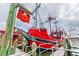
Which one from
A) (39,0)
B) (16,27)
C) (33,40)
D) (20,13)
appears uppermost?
(39,0)

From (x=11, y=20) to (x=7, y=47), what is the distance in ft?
1.08

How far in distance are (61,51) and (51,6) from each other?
0.56 m

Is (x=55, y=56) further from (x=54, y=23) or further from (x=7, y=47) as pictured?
(x=7, y=47)

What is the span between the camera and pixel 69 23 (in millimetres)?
2322

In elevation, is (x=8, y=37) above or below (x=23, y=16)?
below

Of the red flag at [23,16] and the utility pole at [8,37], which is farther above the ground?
the red flag at [23,16]

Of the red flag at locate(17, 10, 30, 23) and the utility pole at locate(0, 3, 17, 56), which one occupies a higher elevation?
the red flag at locate(17, 10, 30, 23)

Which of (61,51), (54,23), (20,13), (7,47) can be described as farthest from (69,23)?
(7,47)

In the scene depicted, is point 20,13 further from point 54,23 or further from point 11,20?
point 54,23

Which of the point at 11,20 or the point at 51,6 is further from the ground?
the point at 51,6

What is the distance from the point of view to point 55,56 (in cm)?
234

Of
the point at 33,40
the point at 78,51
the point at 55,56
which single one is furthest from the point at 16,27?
the point at 78,51

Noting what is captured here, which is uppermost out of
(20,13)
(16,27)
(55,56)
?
(20,13)

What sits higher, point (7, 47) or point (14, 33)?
point (14, 33)
